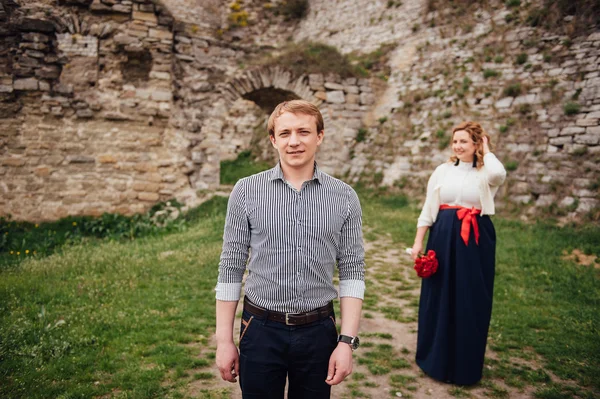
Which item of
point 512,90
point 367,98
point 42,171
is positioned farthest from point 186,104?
point 512,90

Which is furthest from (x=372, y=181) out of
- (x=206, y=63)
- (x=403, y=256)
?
(x=206, y=63)

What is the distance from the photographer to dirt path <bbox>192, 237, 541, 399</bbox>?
343 cm

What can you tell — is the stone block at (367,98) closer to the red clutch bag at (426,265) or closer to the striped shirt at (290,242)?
the red clutch bag at (426,265)

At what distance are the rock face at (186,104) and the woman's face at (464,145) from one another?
5.92 meters

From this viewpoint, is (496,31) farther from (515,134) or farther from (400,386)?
(400,386)

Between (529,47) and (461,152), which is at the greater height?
(529,47)

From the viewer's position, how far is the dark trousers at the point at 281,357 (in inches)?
74.0

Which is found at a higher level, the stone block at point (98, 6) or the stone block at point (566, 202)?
the stone block at point (98, 6)

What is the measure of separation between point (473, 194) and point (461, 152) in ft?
1.28

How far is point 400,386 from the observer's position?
3.53 m

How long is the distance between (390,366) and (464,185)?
1859 mm

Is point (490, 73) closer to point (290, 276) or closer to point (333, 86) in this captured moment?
point (333, 86)

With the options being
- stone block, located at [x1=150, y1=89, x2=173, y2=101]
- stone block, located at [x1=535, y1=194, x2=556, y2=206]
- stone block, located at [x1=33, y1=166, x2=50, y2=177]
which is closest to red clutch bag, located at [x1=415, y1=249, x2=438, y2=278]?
stone block, located at [x1=535, y1=194, x2=556, y2=206]

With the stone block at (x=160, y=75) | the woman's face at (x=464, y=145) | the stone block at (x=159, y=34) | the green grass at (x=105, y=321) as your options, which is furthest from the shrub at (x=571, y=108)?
the stone block at (x=159, y=34)
